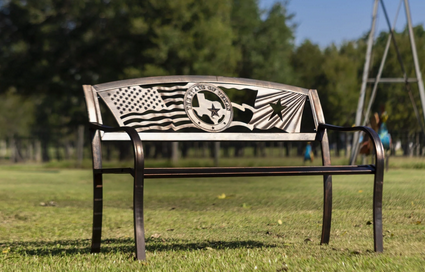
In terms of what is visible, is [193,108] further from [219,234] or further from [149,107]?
[219,234]

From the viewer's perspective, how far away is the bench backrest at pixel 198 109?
3852 mm

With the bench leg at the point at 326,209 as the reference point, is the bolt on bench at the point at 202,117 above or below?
above

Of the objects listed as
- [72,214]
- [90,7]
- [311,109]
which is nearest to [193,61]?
[90,7]

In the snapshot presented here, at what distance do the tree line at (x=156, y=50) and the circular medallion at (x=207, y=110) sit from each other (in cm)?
1754

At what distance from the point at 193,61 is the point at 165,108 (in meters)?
18.1

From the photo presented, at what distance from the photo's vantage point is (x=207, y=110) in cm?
399

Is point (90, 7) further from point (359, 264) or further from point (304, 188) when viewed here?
point (359, 264)

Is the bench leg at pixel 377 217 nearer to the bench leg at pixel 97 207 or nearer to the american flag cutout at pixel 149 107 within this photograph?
the american flag cutout at pixel 149 107

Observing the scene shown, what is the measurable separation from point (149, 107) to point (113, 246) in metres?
1.04

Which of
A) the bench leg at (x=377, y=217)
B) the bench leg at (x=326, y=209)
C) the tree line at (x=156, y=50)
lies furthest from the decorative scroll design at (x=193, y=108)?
the tree line at (x=156, y=50)

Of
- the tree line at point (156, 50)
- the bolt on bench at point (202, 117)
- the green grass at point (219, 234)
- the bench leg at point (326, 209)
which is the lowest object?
the green grass at point (219, 234)

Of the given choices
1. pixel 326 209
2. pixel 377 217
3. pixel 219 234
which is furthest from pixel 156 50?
pixel 377 217

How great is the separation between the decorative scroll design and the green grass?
2.83 feet

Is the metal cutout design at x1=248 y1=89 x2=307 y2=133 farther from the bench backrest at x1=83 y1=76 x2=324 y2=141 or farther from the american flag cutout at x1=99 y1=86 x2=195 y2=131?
the american flag cutout at x1=99 y1=86 x2=195 y2=131
